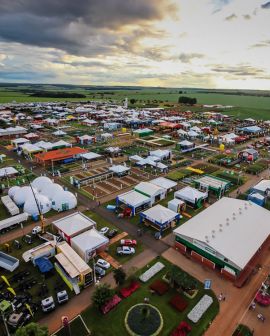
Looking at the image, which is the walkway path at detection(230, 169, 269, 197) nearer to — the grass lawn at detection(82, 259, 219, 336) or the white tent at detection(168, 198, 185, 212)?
the white tent at detection(168, 198, 185, 212)

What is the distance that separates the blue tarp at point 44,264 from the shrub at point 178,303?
1428cm

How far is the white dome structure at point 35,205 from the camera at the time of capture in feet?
129

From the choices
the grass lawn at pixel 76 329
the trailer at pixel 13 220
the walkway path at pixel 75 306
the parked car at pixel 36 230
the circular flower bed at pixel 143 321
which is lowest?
the walkway path at pixel 75 306

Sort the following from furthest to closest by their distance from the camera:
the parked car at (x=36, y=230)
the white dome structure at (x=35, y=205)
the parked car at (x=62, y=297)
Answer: the white dome structure at (x=35, y=205) < the parked car at (x=36, y=230) < the parked car at (x=62, y=297)

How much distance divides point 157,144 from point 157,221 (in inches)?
1919

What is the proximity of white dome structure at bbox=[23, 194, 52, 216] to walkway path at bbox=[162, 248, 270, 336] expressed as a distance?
69.7 feet

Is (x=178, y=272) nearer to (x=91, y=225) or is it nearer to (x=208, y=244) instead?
(x=208, y=244)

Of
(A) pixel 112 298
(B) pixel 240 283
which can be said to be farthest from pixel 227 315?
(A) pixel 112 298

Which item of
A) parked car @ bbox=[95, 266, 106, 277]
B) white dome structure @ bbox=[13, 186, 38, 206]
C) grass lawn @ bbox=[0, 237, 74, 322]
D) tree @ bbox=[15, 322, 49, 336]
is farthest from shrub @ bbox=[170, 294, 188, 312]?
white dome structure @ bbox=[13, 186, 38, 206]

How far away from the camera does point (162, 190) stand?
45094 millimetres

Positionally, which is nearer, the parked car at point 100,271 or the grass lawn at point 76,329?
the grass lawn at point 76,329

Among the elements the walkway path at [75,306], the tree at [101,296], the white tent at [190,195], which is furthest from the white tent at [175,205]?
the tree at [101,296]

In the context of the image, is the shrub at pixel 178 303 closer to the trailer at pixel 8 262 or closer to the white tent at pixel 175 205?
the white tent at pixel 175 205

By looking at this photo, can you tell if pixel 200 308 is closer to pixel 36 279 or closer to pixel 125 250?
pixel 125 250
